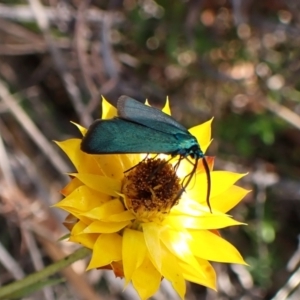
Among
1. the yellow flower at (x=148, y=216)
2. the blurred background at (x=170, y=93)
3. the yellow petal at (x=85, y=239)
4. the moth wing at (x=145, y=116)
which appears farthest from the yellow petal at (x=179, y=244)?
the blurred background at (x=170, y=93)

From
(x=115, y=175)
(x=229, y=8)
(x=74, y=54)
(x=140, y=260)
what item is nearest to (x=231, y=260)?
(x=140, y=260)

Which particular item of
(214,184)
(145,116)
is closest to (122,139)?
(145,116)

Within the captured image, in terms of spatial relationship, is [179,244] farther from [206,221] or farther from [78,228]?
[78,228]

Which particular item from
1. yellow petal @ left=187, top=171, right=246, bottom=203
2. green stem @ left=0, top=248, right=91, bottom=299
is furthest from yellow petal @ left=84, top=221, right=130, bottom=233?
yellow petal @ left=187, top=171, right=246, bottom=203

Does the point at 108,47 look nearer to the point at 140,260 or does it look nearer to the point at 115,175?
the point at 115,175

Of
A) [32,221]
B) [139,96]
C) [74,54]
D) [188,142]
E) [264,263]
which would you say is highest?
[188,142]

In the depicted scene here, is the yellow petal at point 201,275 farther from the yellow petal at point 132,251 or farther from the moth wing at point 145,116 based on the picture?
the moth wing at point 145,116
